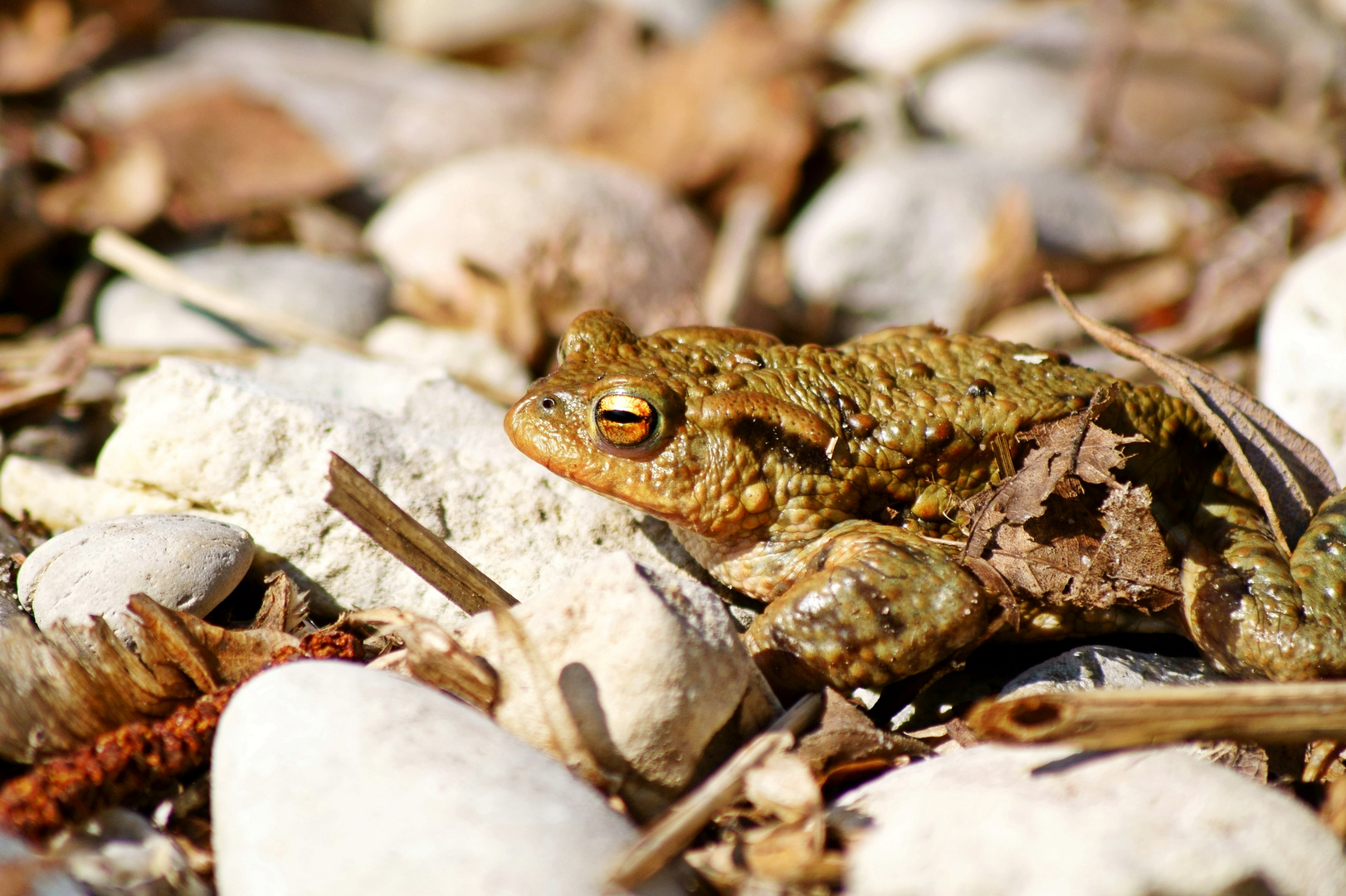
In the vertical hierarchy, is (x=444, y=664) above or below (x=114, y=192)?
below

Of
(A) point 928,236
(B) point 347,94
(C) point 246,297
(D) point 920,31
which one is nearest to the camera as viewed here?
(C) point 246,297

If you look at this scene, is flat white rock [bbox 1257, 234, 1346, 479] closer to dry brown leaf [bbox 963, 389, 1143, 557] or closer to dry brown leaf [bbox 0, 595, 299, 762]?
dry brown leaf [bbox 963, 389, 1143, 557]

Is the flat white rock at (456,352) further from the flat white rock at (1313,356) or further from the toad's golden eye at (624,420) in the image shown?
the flat white rock at (1313,356)

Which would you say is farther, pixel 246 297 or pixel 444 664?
pixel 246 297

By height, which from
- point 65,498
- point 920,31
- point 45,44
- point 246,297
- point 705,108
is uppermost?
A: point 920,31

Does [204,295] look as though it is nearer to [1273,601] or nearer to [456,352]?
[456,352]

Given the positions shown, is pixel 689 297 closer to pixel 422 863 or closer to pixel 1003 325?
pixel 1003 325

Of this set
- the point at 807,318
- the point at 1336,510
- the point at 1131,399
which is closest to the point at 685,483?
the point at 1131,399

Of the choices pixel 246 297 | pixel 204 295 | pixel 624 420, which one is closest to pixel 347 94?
pixel 246 297

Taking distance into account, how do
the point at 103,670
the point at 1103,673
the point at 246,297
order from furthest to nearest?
the point at 246,297 < the point at 1103,673 < the point at 103,670
